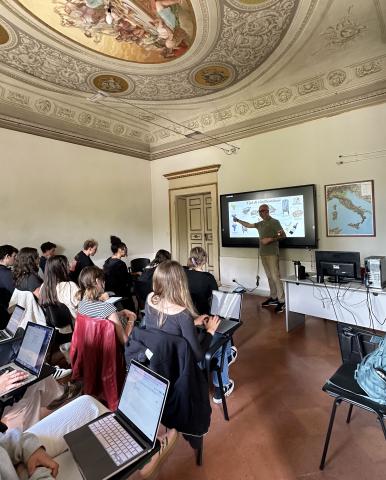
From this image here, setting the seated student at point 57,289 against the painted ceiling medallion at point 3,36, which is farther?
the painted ceiling medallion at point 3,36

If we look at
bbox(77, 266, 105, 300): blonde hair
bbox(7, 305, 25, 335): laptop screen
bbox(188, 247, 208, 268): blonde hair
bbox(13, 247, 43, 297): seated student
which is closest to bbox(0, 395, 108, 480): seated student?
bbox(77, 266, 105, 300): blonde hair

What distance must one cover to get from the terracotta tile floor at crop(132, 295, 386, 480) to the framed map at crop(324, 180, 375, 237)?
2211 millimetres

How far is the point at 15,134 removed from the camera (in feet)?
16.0

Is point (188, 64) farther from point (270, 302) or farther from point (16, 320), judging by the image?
point (16, 320)

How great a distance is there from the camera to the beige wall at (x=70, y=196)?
4.85m

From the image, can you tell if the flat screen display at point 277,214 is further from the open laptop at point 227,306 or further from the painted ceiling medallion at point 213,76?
the open laptop at point 227,306

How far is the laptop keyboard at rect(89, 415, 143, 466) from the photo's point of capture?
3.35ft

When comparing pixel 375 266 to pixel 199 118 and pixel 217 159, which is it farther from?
pixel 199 118

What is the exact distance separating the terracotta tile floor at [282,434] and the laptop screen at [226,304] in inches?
26.4

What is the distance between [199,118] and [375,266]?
477 centimetres

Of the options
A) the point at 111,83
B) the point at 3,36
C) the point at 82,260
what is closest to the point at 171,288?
the point at 82,260

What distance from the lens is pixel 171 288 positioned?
5.74ft

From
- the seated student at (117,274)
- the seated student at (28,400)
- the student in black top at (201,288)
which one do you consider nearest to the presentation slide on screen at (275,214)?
the seated student at (117,274)

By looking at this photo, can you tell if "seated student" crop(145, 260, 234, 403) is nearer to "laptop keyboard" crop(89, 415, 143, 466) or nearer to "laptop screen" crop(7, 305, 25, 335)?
"laptop keyboard" crop(89, 415, 143, 466)
